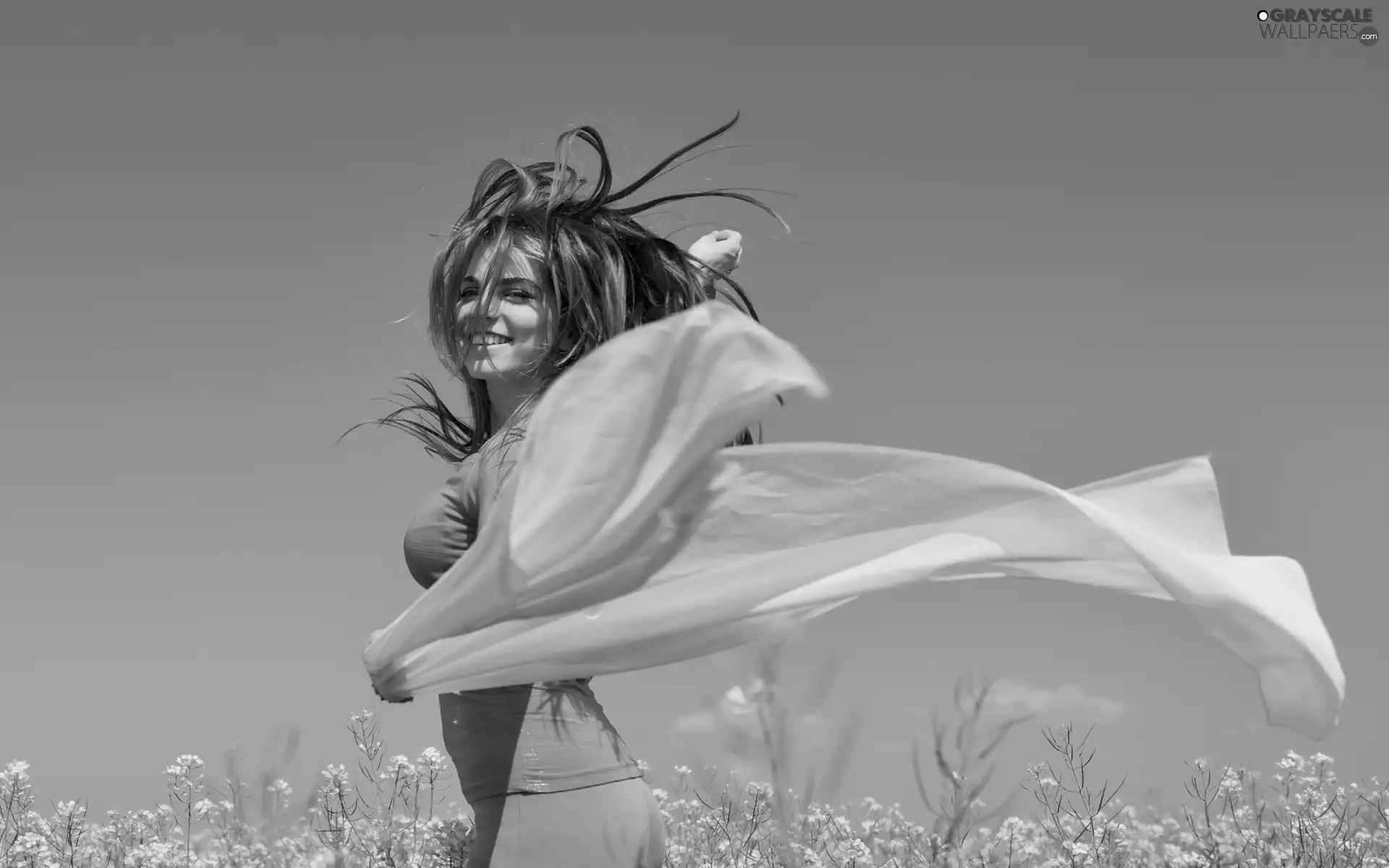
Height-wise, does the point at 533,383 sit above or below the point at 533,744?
above

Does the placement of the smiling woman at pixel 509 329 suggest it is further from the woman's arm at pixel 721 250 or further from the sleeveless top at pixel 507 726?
the woman's arm at pixel 721 250

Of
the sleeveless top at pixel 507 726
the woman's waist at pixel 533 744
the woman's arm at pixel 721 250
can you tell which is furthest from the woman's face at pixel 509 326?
the woman's waist at pixel 533 744

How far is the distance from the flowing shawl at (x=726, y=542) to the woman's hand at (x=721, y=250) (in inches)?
40.7

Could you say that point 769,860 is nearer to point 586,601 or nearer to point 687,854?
point 687,854

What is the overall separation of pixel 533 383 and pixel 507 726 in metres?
0.89

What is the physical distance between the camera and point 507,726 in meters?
2.52

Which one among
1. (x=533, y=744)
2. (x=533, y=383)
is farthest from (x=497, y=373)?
(x=533, y=744)

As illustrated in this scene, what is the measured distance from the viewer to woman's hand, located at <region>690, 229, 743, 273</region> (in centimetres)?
342

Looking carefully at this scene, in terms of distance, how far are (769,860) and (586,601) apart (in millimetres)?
2352

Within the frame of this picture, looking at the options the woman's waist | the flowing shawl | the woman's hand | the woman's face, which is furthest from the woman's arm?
the woman's waist

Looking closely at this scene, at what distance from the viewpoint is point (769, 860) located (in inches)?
173

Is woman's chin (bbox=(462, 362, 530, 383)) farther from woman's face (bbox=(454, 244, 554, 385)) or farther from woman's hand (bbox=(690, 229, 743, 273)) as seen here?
woman's hand (bbox=(690, 229, 743, 273))

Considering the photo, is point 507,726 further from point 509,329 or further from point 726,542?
point 509,329

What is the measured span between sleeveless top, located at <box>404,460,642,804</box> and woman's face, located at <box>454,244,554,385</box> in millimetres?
347
